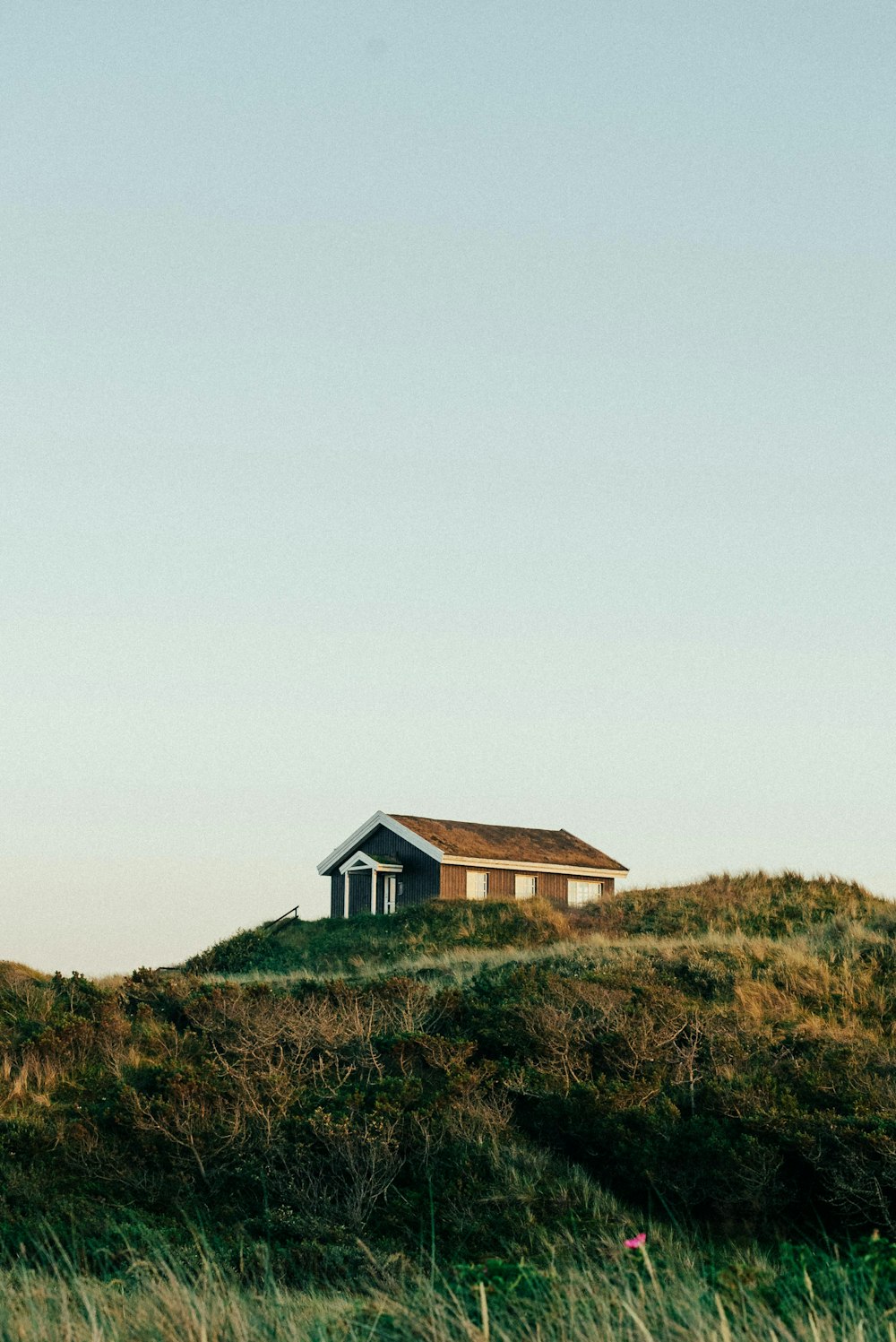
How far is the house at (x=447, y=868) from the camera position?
138ft

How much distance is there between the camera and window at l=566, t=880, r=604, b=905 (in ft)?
148

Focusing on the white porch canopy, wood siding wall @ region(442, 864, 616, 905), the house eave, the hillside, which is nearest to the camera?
the hillside

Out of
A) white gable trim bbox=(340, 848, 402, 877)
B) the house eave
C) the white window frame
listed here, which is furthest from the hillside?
the white window frame

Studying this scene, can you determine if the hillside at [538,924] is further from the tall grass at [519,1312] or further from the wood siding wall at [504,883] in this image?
the tall grass at [519,1312]

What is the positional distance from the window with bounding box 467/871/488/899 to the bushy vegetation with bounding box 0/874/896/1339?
64.9ft

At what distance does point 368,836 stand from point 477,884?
4551mm

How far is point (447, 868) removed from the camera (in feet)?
137

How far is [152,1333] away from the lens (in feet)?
17.9

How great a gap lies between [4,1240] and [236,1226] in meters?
2.46

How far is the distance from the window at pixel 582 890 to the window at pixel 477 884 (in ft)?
12.6

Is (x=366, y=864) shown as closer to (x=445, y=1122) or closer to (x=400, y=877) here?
(x=400, y=877)

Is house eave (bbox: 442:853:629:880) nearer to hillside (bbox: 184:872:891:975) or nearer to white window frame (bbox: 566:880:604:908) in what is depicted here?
white window frame (bbox: 566:880:604:908)

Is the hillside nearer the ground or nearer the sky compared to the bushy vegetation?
nearer the sky

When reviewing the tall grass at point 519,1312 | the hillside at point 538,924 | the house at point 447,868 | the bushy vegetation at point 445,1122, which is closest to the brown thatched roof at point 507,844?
the house at point 447,868
